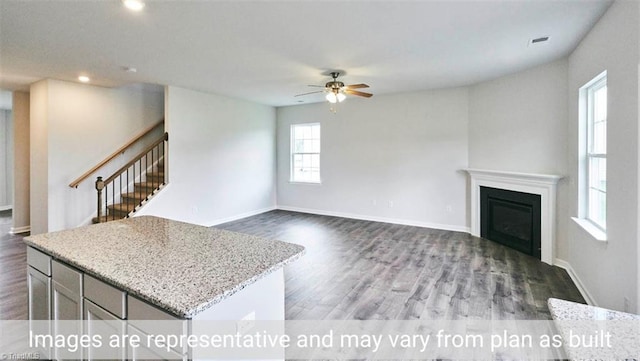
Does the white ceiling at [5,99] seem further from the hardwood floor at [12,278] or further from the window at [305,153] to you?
the window at [305,153]

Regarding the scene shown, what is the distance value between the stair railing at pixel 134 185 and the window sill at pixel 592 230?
582 cm

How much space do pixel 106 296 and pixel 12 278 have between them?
3.24m

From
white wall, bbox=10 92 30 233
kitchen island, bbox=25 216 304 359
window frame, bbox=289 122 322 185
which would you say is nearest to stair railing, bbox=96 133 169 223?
white wall, bbox=10 92 30 233

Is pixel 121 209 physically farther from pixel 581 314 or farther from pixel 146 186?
pixel 581 314

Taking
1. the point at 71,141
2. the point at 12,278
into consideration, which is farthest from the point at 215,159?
the point at 12,278

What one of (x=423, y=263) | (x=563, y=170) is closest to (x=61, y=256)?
(x=423, y=263)

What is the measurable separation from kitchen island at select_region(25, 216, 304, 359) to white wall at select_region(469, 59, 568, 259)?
4.03 meters

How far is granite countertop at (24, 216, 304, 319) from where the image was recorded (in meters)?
1.24

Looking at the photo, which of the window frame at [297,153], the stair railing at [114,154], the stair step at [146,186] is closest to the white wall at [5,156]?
the stair railing at [114,154]

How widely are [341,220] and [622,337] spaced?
211 inches

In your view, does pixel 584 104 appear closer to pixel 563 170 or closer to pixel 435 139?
pixel 563 170

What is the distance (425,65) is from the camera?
4.19m

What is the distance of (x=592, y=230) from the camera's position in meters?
2.94

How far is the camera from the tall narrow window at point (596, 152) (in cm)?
297
